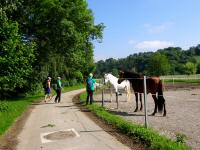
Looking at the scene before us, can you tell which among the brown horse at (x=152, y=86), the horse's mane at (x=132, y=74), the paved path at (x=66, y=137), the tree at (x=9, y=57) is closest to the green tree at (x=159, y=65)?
the tree at (x=9, y=57)

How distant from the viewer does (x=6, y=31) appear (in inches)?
876

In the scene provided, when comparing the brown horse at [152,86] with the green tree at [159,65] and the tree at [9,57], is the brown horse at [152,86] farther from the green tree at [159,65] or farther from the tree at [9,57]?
the green tree at [159,65]

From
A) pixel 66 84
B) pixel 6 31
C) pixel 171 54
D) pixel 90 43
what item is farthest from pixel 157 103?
pixel 171 54

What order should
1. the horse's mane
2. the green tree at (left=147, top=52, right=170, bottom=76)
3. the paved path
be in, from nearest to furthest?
1. the paved path
2. the horse's mane
3. the green tree at (left=147, top=52, right=170, bottom=76)

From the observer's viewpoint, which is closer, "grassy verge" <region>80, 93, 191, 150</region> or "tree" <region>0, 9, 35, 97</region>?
"grassy verge" <region>80, 93, 191, 150</region>

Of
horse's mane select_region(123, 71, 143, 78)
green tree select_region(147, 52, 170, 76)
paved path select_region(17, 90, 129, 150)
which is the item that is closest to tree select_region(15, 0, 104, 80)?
horse's mane select_region(123, 71, 143, 78)

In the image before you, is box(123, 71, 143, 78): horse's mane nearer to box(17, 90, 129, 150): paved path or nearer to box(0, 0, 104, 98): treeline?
box(17, 90, 129, 150): paved path

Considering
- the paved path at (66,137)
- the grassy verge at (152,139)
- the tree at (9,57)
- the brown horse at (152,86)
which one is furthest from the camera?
the tree at (9,57)

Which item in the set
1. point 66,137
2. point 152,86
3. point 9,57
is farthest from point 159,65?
point 66,137

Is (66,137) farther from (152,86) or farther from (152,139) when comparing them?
(152,86)

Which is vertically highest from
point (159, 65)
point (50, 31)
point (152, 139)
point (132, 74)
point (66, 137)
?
point (159, 65)

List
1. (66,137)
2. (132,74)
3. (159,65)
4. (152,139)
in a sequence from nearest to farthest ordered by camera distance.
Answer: (152,139)
(66,137)
(132,74)
(159,65)

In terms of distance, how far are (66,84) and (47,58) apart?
30929 millimetres

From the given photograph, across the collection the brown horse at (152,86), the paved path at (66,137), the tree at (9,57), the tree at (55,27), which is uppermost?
the tree at (55,27)
